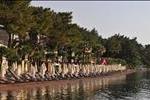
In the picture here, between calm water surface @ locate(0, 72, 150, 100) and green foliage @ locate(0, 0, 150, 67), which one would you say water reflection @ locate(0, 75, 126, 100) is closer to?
calm water surface @ locate(0, 72, 150, 100)

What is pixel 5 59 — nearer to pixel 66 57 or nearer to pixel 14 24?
pixel 14 24

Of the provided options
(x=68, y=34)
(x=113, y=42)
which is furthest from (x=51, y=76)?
(x=113, y=42)

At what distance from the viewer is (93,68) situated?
123m

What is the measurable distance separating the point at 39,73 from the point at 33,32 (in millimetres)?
10257

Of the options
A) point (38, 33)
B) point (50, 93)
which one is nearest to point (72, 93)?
point (50, 93)

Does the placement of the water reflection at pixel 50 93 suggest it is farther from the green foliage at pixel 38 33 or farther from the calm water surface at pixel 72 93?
the green foliage at pixel 38 33

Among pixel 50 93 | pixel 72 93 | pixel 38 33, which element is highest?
pixel 38 33

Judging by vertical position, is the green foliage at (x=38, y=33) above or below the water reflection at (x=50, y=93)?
above

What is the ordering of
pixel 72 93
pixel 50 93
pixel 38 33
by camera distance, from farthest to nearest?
pixel 38 33 → pixel 72 93 → pixel 50 93

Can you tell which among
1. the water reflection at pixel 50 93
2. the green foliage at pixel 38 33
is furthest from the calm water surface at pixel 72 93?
the green foliage at pixel 38 33

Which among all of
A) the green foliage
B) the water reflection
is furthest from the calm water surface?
the green foliage

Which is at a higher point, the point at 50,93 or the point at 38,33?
the point at 38,33

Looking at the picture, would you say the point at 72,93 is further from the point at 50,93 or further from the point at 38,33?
the point at 38,33

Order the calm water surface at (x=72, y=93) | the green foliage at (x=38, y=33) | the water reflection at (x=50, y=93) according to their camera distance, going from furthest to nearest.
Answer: the green foliage at (x=38, y=33) → the calm water surface at (x=72, y=93) → the water reflection at (x=50, y=93)
